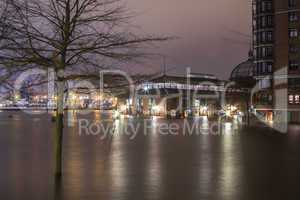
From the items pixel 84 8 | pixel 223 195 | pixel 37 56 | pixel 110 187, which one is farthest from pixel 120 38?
pixel 223 195

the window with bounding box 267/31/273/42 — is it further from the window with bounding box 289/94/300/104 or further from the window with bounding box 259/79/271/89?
the window with bounding box 289/94/300/104

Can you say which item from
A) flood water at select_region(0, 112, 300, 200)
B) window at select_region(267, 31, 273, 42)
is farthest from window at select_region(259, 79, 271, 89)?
flood water at select_region(0, 112, 300, 200)

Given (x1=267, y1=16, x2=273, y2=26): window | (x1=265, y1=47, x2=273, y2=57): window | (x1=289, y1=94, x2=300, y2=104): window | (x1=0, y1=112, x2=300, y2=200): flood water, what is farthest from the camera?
(x1=265, y1=47, x2=273, y2=57): window

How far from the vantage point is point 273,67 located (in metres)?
99.4

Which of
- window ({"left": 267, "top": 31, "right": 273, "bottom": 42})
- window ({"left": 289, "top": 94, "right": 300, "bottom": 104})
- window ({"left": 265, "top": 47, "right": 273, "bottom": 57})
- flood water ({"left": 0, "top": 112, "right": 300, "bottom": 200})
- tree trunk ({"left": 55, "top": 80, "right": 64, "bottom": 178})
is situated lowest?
flood water ({"left": 0, "top": 112, "right": 300, "bottom": 200})

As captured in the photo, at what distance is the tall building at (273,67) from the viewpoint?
81000mm

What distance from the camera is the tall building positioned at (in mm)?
81000

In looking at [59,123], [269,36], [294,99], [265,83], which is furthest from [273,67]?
[59,123]

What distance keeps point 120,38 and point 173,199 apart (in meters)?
4.91

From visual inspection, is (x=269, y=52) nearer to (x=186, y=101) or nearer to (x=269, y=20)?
(x=269, y=20)

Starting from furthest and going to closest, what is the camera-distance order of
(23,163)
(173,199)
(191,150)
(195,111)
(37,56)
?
(195,111), (191,150), (23,163), (37,56), (173,199)

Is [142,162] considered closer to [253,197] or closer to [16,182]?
[16,182]

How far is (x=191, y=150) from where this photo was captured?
25891 millimetres

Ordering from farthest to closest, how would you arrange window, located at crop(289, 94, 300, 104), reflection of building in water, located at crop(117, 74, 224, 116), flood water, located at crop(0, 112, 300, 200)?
reflection of building in water, located at crop(117, 74, 224, 116) → window, located at crop(289, 94, 300, 104) → flood water, located at crop(0, 112, 300, 200)
